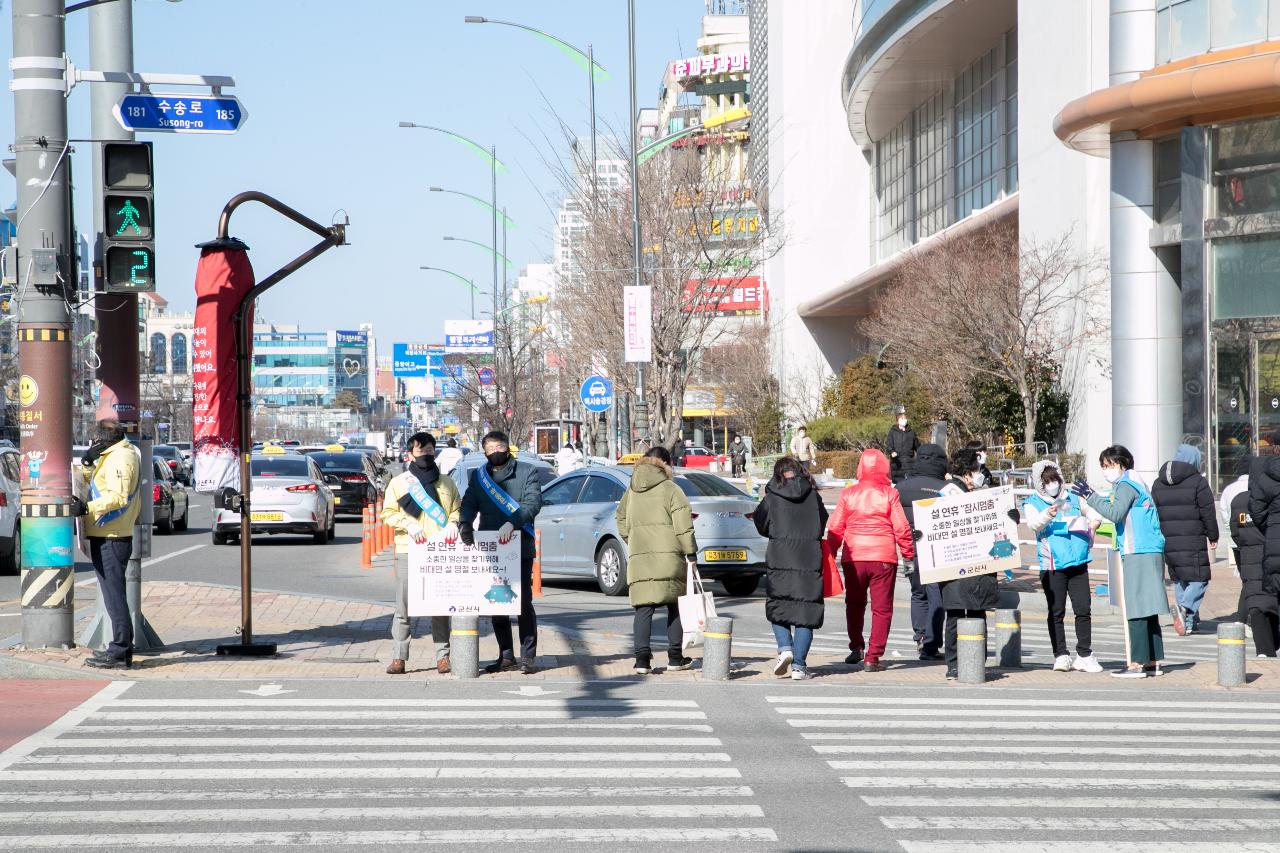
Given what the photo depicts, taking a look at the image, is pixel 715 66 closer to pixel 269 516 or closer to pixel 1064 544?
pixel 269 516

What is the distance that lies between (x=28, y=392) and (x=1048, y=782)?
26.3 ft

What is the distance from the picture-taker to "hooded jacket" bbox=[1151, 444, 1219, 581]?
14.3 meters

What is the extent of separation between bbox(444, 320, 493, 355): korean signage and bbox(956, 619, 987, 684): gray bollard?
181ft

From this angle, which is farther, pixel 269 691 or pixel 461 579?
pixel 461 579

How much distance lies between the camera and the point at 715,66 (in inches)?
5335

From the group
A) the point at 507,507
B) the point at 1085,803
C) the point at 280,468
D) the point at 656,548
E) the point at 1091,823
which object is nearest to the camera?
Answer: the point at 1091,823

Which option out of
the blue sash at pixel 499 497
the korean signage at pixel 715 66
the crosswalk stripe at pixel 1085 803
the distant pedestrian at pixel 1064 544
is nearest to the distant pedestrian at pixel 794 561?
the distant pedestrian at pixel 1064 544

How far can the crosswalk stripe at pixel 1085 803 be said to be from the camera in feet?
23.6

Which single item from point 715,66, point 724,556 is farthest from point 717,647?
point 715,66

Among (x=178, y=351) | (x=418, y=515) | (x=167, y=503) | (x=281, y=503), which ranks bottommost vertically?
(x=167, y=503)

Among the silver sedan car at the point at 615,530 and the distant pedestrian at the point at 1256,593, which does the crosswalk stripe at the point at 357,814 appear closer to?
the distant pedestrian at the point at 1256,593

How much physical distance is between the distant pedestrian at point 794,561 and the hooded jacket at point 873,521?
523mm

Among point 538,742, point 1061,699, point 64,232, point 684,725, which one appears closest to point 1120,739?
point 1061,699

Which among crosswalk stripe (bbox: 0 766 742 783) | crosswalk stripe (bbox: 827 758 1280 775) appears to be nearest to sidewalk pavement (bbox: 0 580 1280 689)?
crosswalk stripe (bbox: 827 758 1280 775)
